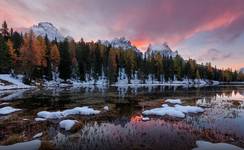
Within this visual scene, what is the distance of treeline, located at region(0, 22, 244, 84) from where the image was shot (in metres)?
78.9

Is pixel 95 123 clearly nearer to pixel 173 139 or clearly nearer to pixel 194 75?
pixel 173 139

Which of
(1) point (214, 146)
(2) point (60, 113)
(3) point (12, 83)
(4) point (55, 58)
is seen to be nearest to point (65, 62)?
(4) point (55, 58)

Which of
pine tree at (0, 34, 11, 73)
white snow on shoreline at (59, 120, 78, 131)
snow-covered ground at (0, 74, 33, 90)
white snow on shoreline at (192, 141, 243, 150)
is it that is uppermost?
pine tree at (0, 34, 11, 73)

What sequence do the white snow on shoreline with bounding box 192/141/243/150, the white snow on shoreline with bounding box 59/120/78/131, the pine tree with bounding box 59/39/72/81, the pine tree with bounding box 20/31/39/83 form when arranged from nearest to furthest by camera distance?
1. the white snow on shoreline with bounding box 192/141/243/150
2. the white snow on shoreline with bounding box 59/120/78/131
3. the pine tree with bounding box 20/31/39/83
4. the pine tree with bounding box 59/39/72/81

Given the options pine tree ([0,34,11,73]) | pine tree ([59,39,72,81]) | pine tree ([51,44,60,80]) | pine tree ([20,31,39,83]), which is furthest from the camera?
pine tree ([59,39,72,81])

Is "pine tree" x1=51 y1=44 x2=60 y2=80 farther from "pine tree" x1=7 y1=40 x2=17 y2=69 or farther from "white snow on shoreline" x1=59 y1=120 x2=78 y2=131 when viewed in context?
"white snow on shoreline" x1=59 y1=120 x2=78 y2=131

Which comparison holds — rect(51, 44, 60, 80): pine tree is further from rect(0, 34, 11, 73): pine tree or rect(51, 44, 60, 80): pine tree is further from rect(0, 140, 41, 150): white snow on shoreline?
rect(0, 140, 41, 150): white snow on shoreline

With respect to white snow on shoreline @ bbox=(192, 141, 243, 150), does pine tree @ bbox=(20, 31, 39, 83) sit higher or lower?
higher

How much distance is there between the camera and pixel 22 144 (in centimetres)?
1436

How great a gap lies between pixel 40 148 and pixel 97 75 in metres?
106

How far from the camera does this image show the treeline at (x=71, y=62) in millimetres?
78938

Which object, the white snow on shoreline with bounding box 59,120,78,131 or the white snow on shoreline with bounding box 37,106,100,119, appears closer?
the white snow on shoreline with bounding box 59,120,78,131

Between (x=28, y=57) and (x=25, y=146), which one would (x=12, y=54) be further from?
(x=25, y=146)

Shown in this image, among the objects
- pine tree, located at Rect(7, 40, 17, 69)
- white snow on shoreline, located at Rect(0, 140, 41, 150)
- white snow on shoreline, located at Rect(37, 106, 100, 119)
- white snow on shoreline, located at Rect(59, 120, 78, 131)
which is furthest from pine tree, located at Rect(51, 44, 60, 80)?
white snow on shoreline, located at Rect(0, 140, 41, 150)
